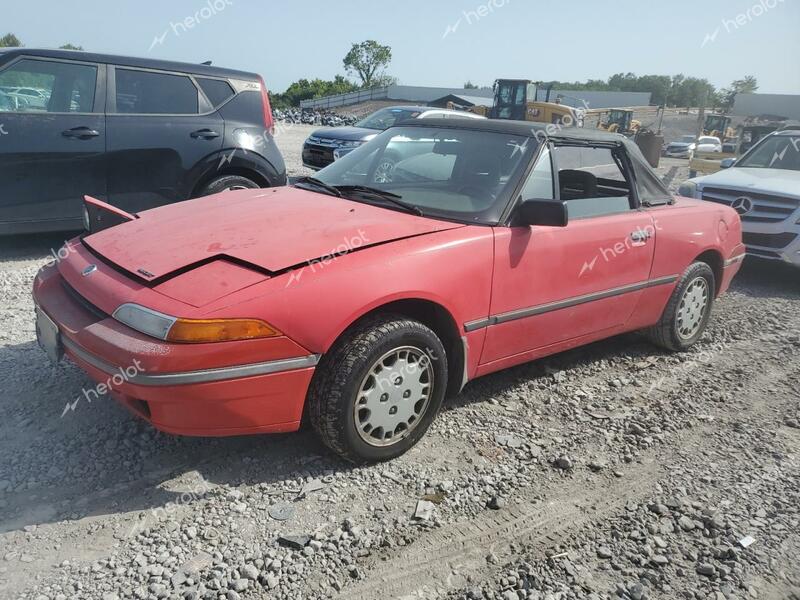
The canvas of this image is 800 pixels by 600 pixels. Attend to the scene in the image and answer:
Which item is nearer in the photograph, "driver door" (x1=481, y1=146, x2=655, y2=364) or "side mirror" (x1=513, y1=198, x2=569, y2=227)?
"side mirror" (x1=513, y1=198, x2=569, y2=227)

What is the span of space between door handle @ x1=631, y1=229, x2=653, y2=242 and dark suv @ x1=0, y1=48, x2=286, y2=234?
13.2 ft

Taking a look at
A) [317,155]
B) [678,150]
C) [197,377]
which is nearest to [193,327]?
[197,377]

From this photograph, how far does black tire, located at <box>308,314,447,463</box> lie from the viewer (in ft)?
8.79

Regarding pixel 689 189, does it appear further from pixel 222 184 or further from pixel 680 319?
pixel 222 184

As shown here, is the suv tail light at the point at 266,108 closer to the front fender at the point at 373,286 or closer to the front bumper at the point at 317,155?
the front fender at the point at 373,286

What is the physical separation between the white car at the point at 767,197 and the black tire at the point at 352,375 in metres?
5.88

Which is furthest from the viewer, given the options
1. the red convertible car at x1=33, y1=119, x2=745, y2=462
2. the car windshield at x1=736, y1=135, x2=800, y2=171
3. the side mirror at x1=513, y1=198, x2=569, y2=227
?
the car windshield at x1=736, y1=135, x2=800, y2=171

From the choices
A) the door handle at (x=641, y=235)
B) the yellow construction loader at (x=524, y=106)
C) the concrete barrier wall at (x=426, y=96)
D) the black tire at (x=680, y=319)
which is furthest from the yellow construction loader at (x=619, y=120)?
the door handle at (x=641, y=235)

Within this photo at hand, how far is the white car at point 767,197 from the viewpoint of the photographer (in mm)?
6957

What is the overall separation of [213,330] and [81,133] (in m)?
4.34

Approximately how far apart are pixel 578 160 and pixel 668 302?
1.34 m

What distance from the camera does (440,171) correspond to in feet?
A: 12.2

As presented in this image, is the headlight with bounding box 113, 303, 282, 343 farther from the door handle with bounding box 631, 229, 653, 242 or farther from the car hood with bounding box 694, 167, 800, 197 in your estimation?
the car hood with bounding box 694, 167, 800, 197

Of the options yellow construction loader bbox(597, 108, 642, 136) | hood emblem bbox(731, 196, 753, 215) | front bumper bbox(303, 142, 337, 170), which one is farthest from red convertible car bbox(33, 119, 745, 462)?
yellow construction loader bbox(597, 108, 642, 136)
